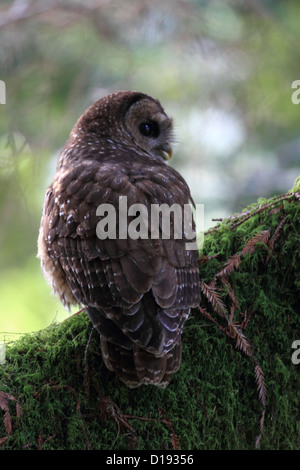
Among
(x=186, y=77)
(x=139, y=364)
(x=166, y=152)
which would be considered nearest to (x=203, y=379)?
(x=139, y=364)

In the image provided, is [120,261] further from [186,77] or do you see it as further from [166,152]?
[186,77]

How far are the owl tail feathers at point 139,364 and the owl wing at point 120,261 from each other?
0.12ft

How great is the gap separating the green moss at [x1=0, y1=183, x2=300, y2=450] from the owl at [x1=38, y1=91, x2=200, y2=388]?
113 millimetres

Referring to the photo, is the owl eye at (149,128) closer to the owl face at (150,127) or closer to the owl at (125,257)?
the owl face at (150,127)

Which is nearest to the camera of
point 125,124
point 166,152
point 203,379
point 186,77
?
point 203,379

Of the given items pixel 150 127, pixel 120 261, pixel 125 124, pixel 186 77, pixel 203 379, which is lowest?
pixel 203 379

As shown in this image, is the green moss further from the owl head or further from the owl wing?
the owl head

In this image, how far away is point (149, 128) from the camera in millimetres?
3654

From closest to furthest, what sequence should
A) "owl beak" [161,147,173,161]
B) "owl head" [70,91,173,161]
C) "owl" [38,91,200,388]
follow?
1. "owl" [38,91,200,388]
2. "owl head" [70,91,173,161]
3. "owl beak" [161,147,173,161]

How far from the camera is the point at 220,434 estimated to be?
2154 millimetres

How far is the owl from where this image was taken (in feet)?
7.00

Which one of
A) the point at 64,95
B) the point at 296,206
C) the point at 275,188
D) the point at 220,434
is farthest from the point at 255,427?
the point at 64,95

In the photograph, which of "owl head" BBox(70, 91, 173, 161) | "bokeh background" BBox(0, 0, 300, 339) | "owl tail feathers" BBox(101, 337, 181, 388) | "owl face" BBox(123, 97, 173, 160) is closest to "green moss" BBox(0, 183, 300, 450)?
"owl tail feathers" BBox(101, 337, 181, 388)

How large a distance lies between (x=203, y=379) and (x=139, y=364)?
31cm
